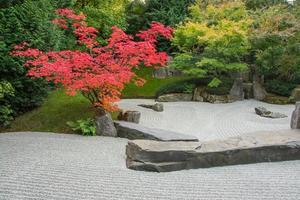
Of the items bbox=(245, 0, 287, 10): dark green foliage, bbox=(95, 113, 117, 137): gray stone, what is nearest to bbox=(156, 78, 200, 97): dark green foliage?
bbox=(245, 0, 287, 10): dark green foliage

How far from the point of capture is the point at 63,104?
39.8ft

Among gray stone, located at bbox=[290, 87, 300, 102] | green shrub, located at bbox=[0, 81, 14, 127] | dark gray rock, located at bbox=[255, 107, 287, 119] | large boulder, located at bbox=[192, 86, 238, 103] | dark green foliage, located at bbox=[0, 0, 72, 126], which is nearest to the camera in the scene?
green shrub, located at bbox=[0, 81, 14, 127]

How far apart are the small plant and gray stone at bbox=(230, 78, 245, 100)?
9349 mm

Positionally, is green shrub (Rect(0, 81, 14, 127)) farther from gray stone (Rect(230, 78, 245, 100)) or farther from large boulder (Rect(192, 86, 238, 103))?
gray stone (Rect(230, 78, 245, 100))

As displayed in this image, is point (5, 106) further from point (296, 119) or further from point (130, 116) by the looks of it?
point (296, 119)

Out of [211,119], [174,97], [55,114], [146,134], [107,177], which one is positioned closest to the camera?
[107,177]

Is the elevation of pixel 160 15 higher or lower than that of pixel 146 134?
higher

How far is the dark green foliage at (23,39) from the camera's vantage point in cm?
1043

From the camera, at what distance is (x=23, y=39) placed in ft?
35.1

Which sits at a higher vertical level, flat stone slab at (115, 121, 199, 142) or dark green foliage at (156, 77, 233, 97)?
dark green foliage at (156, 77, 233, 97)

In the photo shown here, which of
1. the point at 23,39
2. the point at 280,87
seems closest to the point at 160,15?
the point at 280,87

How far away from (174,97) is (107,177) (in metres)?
11.4

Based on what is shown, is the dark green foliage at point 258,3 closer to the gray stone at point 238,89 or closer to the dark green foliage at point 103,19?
the gray stone at point 238,89

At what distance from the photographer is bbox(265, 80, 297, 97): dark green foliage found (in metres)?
16.9
